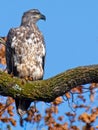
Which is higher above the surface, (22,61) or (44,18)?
(44,18)

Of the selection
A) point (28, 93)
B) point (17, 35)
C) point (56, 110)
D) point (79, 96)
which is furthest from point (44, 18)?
Result: point (28, 93)

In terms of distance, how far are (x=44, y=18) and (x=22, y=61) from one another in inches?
52.1

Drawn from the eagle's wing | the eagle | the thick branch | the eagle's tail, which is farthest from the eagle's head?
the thick branch

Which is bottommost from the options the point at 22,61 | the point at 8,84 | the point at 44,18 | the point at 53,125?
the point at 53,125

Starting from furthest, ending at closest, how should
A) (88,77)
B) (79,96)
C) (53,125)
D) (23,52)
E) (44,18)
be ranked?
(44,18), (23,52), (53,125), (79,96), (88,77)

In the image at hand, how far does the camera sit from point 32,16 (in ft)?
32.9

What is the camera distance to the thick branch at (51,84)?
590 centimetres

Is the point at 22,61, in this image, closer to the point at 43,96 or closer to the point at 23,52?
the point at 23,52

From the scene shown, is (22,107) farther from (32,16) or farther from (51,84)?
(32,16)

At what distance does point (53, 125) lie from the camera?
25.2 ft

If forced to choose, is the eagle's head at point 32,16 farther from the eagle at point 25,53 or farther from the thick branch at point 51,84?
the thick branch at point 51,84

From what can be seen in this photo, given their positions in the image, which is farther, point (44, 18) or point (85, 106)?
point (44, 18)

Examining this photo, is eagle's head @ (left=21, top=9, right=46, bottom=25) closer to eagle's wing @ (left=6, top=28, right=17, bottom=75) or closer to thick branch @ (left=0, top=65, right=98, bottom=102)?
eagle's wing @ (left=6, top=28, right=17, bottom=75)

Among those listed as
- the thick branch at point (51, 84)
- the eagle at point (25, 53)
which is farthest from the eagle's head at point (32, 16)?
the thick branch at point (51, 84)
